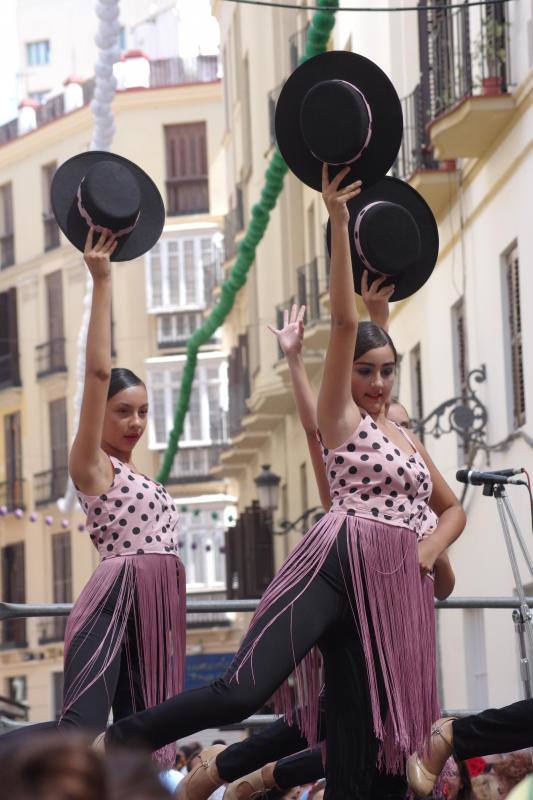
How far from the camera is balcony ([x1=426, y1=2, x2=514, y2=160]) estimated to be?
52.2ft

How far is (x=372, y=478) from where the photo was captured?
539 cm

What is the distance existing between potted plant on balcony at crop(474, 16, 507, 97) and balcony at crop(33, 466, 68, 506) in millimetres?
32684

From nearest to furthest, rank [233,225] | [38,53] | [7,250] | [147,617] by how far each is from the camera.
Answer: [147,617], [233,225], [7,250], [38,53]

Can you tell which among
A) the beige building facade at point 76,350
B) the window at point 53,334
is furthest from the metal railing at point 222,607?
the window at point 53,334

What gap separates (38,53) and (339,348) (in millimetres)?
56736

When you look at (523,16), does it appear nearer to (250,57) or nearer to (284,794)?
(284,794)

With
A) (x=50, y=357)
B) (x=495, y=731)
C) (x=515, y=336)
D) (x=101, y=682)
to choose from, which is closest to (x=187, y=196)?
(x=50, y=357)

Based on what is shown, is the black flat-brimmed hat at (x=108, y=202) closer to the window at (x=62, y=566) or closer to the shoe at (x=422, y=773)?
the shoe at (x=422, y=773)

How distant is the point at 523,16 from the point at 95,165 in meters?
9.70

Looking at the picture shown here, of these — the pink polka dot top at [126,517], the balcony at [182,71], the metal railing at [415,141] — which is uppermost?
the balcony at [182,71]

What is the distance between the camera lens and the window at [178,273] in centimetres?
4875

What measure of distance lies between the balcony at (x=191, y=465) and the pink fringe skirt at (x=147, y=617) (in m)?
40.0

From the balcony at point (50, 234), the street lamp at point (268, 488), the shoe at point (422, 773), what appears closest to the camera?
the shoe at point (422, 773)

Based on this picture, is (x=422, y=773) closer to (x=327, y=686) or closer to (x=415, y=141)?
(x=327, y=686)
